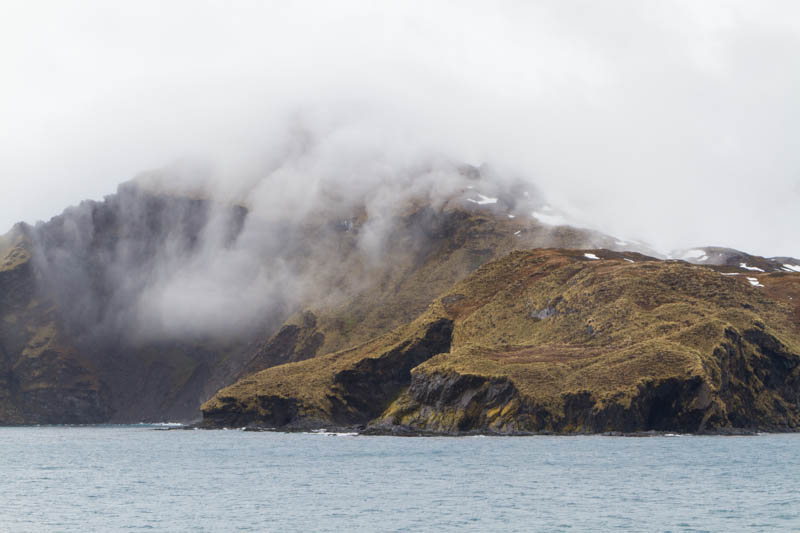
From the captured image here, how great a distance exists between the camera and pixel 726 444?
117 meters

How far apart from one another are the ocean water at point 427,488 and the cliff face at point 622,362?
1536cm

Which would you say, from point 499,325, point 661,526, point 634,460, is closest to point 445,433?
point 499,325

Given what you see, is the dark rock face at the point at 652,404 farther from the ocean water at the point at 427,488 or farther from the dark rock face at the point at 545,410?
the ocean water at the point at 427,488

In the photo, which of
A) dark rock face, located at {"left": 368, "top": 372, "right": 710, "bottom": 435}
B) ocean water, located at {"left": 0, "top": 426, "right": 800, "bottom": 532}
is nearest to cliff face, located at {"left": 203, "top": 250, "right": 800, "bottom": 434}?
dark rock face, located at {"left": 368, "top": 372, "right": 710, "bottom": 435}

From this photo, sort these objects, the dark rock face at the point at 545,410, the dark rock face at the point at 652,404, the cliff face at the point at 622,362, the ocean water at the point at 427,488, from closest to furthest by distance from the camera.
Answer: the ocean water at the point at 427,488, the dark rock face at the point at 545,410, the dark rock face at the point at 652,404, the cliff face at the point at 622,362

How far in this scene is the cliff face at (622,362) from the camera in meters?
139

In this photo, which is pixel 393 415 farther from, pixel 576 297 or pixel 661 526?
pixel 661 526

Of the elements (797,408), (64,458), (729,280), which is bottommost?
(64,458)

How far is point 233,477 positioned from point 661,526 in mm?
47485

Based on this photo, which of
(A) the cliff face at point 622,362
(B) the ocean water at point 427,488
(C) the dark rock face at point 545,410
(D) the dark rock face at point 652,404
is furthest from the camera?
(A) the cliff face at point 622,362

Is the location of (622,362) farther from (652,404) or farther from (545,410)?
(545,410)

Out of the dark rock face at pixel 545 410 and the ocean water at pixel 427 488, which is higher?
the dark rock face at pixel 545 410

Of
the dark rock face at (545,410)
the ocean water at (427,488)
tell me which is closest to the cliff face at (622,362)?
the dark rock face at (545,410)

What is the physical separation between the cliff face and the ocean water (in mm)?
15355
